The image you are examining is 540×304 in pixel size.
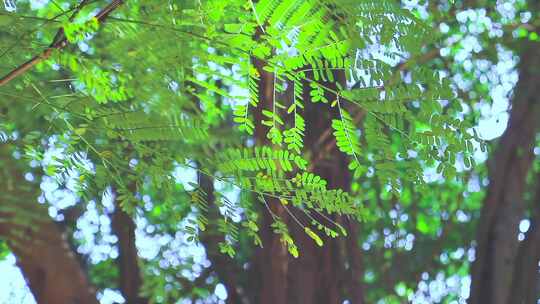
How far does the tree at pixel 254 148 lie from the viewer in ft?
Answer: 4.41

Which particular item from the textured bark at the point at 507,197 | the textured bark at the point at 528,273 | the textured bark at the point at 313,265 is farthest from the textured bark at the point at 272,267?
the textured bark at the point at 528,273

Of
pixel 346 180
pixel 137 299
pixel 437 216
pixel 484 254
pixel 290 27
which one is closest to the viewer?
pixel 290 27

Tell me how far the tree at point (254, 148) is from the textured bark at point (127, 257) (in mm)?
14

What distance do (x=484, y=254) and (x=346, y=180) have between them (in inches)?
37.0

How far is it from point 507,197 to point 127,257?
231cm

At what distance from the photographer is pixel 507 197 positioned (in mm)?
4668

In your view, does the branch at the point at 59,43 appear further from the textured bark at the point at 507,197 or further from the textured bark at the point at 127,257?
the textured bark at the point at 127,257

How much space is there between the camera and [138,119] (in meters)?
1.58

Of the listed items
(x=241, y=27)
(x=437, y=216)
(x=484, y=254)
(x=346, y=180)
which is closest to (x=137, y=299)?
(x=346, y=180)

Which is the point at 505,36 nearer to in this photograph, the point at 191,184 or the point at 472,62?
the point at 472,62

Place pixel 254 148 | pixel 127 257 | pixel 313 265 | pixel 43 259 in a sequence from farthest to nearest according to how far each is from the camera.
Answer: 1. pixel 127 257
2. pixel 43 259
3. pixel 313 265
4. pixel 254 148

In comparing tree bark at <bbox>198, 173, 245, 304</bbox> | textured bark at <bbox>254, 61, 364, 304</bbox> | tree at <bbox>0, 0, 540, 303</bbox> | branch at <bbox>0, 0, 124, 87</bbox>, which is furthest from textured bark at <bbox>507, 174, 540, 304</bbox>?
branch at <bbox>0, 0, 124, 87</bbox>

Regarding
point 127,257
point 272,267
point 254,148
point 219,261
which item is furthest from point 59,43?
point 127,257

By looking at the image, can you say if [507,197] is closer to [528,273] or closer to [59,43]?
[528,273]
